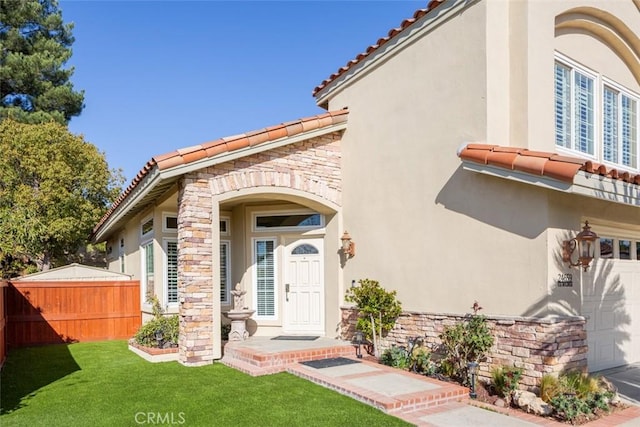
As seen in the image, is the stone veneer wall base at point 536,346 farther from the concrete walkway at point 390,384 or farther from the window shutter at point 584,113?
the window shutter at point 584,113

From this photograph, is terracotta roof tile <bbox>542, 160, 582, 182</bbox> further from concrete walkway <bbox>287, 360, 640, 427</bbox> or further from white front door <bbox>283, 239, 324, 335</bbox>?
white front door <bbox>283, 239, 324, 335</bbox>

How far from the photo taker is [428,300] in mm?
9000

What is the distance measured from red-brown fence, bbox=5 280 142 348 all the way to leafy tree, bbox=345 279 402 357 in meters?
7.96

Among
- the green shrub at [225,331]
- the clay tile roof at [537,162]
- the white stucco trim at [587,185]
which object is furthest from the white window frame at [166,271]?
the white stucco trim at [587,185]

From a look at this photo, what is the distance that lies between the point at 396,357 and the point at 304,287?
365 centimetres

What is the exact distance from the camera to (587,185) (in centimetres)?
673

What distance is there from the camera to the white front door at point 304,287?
11.8 m

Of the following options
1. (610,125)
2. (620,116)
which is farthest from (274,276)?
(620,116)

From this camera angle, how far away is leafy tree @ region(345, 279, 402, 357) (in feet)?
31.1

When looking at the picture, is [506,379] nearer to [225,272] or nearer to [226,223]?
[225,272]

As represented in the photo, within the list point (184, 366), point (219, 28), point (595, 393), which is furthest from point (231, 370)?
point (219, 28)

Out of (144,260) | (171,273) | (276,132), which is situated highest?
(276,132)

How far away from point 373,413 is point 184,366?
14.4 ft

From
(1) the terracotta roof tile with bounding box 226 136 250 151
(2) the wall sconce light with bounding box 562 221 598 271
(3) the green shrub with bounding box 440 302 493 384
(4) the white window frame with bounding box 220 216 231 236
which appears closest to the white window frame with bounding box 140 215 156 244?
(4) the white window frame with bounding box 220 216 231 236
